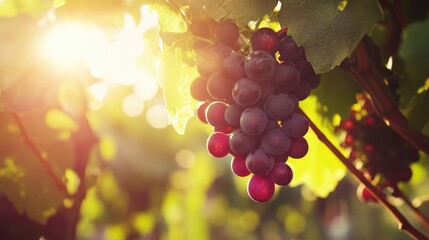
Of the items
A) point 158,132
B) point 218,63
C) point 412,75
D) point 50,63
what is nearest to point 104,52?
point 50,63

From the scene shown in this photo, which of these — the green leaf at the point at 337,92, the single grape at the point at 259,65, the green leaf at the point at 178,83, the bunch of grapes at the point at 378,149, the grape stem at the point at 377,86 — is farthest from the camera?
the bunch of grapes at the point at 378,149

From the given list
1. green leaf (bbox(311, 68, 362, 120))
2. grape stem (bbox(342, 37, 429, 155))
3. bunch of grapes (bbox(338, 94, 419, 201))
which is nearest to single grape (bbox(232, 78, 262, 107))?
grape stem (bbox(342, 37, 429, 155))

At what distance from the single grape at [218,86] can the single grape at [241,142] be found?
0.19 ft

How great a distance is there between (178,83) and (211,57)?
11 centimetres

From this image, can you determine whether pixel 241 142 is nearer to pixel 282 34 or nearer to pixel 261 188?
pixel 261 188

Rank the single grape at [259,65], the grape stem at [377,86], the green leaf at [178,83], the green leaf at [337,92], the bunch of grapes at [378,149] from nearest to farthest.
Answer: the single grape at [259,65] < the green leaf at [178,83] < the grape stem at [377,86] < the green leaf at [337,92] < the bunch of grapes at [378,149]

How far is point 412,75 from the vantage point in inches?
34.1

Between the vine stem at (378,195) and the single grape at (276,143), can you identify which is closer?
the single grape at (276,143)

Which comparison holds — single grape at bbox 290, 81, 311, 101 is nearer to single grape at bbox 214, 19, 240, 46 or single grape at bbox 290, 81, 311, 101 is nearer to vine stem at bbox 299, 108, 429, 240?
single grape at bbox 214, 19, 240, 46

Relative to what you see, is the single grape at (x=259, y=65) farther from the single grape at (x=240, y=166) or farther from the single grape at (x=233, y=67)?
the single grape at (x=240, y=166)

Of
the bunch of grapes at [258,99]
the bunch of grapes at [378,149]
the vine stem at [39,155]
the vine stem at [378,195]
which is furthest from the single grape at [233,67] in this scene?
the vine stem at [39,155]

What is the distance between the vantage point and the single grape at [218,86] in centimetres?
85

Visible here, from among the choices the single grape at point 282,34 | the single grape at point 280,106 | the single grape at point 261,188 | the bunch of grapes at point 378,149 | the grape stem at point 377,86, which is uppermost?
the single grape at point 282,34

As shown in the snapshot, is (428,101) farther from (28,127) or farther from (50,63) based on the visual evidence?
(28,127)
